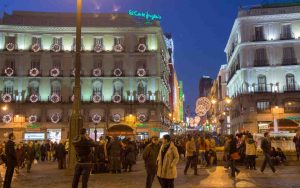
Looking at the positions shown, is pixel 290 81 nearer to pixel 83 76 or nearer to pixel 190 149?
pixel 83 76

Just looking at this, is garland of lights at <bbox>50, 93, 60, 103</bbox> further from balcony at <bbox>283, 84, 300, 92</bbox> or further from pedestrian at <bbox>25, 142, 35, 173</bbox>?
pedestrian at <bbox>25, 142, 35, 173</bbox>

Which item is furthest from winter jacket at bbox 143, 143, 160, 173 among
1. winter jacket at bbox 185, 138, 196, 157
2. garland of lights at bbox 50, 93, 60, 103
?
garland of lights at bbox 50, 93, 60, 103

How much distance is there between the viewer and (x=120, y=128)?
38062mm

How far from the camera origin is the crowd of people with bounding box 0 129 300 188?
981 centimetres

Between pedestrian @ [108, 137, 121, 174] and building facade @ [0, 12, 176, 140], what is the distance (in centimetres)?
4075

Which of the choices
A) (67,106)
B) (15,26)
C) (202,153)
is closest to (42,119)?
(67,106)

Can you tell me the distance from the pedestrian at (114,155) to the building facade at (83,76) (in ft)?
134

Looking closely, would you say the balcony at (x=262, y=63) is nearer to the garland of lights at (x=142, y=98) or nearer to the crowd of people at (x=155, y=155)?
the garland of lights at (x=142, y=98)

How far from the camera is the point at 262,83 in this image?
57.1 metres

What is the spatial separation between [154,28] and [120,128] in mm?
30653

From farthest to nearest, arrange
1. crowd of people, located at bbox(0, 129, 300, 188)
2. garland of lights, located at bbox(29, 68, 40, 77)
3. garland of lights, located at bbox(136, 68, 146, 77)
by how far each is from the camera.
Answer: garland of lights, located at bbox(136, 68, 146, 77), garland of lights, located at bbox(29, 68, 40, 77), crowd of people, located at bbox(0, 129, 300, 188)

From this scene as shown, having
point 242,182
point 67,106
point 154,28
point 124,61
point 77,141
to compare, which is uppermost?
point 154,28

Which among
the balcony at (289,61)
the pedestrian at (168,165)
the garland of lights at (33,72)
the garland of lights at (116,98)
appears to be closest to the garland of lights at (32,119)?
the garland of lights at (33,72)

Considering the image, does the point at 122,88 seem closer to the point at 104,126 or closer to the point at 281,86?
the point at 104,126
